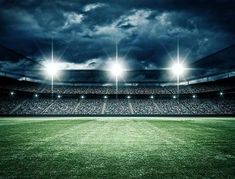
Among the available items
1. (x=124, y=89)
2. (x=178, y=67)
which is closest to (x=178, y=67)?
(x=178, y=67)

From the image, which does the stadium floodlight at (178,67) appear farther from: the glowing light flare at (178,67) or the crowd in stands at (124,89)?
the crowd in stands at (124,89)

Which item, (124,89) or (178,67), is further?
(124,89)

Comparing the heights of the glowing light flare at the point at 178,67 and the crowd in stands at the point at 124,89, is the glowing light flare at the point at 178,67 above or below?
above

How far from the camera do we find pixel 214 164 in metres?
6.02

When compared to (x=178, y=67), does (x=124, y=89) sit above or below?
below

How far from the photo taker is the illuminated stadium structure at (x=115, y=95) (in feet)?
156

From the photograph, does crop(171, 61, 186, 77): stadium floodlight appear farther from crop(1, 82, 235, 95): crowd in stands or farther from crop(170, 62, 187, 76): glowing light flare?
crop(1, 82, 235, 95): crowd in stands

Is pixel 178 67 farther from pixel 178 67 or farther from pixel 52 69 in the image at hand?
pixel 52 69

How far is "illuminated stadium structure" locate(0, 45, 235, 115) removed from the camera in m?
47.6

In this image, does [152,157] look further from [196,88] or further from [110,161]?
[196,88]

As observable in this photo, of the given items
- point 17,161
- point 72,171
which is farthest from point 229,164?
point 17,161

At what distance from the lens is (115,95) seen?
56625 millimetres

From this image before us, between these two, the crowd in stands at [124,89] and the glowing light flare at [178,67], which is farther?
the crowd in stands at [124,89]

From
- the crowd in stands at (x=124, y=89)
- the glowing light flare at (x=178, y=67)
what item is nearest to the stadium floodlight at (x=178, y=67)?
the glowing light flare at (x=178, y=67)
